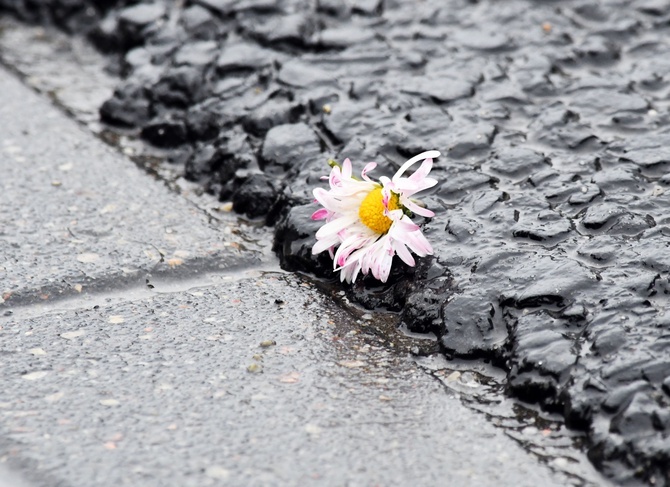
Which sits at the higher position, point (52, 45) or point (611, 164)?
point (611, 164)

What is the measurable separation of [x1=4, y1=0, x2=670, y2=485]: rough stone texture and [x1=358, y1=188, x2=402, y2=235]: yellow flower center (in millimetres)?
136

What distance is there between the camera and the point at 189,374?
1.97 metres

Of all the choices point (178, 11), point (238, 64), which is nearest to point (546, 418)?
point (238, 64)

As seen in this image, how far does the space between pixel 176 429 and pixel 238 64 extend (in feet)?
5.50

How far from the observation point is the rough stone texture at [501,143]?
73.9 inches

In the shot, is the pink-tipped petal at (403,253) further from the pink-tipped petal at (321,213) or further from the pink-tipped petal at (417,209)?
the pink-tipped petal at (321,213)

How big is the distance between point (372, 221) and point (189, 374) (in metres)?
0.56

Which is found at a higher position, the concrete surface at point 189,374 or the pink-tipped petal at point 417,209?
the pink-tipped petal at point 417,209

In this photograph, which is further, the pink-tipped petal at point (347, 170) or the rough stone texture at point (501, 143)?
the pink-tipped petal at point (347, 170)

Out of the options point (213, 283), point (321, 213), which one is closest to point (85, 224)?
point (213, 283)

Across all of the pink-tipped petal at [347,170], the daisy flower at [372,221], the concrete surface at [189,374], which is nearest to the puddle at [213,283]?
the concrete surface at [189,374]

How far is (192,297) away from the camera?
229 cm

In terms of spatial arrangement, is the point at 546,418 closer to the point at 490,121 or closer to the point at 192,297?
the point at 192,297

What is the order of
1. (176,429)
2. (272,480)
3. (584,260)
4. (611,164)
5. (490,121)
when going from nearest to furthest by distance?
(272,480) < (176,429) < (584,260) < (611,164) < (490,121)
